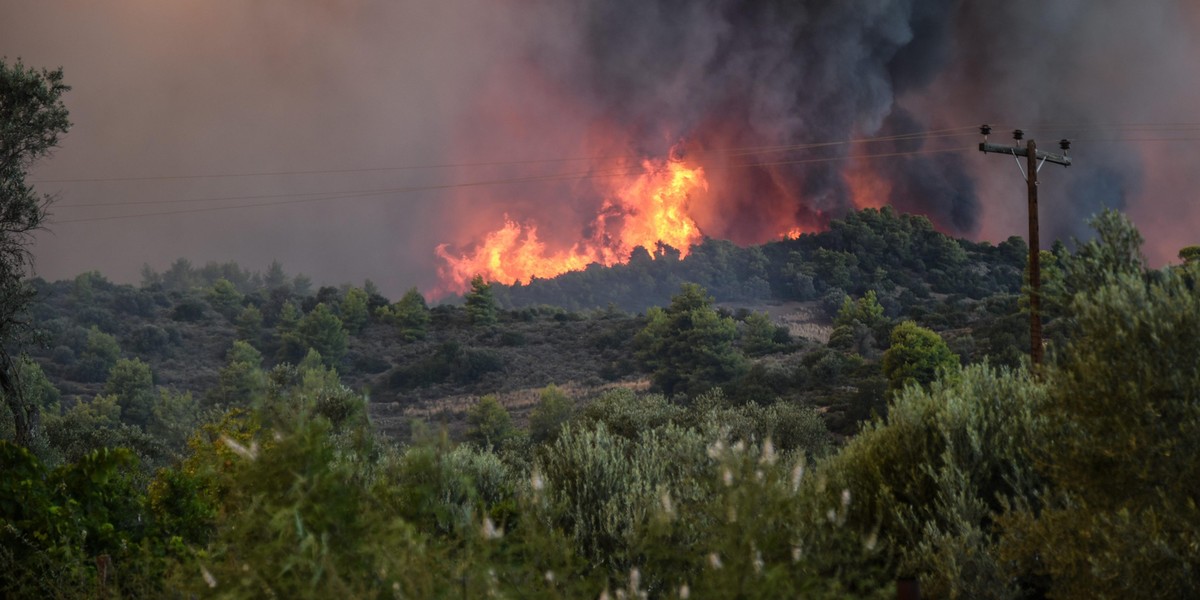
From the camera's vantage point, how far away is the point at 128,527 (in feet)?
41.0

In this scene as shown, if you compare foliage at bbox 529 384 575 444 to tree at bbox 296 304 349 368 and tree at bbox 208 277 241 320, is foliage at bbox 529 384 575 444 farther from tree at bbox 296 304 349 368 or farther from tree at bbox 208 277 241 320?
tree at bbox 208 277 241 320

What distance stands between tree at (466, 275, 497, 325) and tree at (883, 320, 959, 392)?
2175 inches

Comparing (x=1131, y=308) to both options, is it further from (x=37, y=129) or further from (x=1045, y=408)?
(x=37, y=129)

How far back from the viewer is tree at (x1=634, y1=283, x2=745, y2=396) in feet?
258

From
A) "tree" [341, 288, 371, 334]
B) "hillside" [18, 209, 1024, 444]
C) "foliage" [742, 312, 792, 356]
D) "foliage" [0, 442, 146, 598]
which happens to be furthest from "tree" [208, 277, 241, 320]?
"foliage" [0, 442, 146, 598]

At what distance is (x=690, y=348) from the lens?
269 feet

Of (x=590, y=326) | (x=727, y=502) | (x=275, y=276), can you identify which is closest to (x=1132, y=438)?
(x=727, y=502)

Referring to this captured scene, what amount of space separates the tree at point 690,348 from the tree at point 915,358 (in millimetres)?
16754

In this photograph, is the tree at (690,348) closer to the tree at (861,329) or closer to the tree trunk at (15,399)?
the tree at (861,329)

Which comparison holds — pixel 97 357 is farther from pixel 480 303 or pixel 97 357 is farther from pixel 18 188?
pixel 18 188

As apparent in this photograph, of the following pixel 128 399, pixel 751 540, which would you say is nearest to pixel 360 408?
pixel 751 540

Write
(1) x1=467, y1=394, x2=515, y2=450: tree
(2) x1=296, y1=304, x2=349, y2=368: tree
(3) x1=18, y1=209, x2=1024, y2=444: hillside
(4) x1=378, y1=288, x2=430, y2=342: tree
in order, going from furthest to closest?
(4) x1=378, y1=288, x2=430, y2=342: tree
(2) x1=296, y1=304, x2=349, y2=368: tree
(3) x1=18, y1=209, x2=1024, y2=444: hillside
(1) x1=467, y1=394, x2=515, y2=450: tree

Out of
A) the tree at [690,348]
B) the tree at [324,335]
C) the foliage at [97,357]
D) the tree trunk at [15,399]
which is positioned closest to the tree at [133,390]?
the foliage at [97,357]

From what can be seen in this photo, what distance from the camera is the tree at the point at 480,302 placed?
106 m
